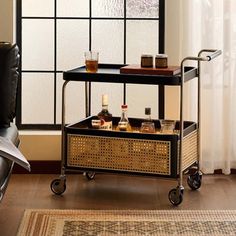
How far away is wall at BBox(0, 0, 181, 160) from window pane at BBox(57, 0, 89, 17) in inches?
14.0

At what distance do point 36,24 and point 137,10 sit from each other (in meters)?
0.70

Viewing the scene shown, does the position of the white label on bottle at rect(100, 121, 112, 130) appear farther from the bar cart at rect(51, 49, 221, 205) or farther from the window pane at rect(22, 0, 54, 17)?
the window pane at rect(22, 0, 54, 17)

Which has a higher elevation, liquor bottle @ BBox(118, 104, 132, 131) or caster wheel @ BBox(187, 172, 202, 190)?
liquor bottle @ BBox(118, 104, 132, 131)

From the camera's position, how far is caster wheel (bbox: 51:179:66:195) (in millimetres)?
4383

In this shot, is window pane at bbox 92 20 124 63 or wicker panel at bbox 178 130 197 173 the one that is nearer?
wicker panel at bbox 178 130 197 173

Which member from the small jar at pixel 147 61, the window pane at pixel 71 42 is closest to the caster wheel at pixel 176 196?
the small jar at pixel 147 61

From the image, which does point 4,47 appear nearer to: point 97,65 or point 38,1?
point 97,65

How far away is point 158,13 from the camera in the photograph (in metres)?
4.98

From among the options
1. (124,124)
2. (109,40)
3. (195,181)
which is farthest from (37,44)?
(195,181)

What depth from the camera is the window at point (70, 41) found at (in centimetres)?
499

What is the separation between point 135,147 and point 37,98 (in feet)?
3.55

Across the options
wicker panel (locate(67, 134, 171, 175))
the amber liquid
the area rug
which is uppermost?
the amber liquid

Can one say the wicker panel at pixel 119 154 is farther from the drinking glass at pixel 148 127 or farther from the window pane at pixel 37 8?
the window pane at pixel 37 8

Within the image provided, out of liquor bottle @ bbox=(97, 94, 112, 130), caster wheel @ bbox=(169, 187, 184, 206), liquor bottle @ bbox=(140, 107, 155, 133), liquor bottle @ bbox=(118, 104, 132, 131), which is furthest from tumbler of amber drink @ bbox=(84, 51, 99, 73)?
caster wheel @ bbox=(169, 187, 184, 206)
